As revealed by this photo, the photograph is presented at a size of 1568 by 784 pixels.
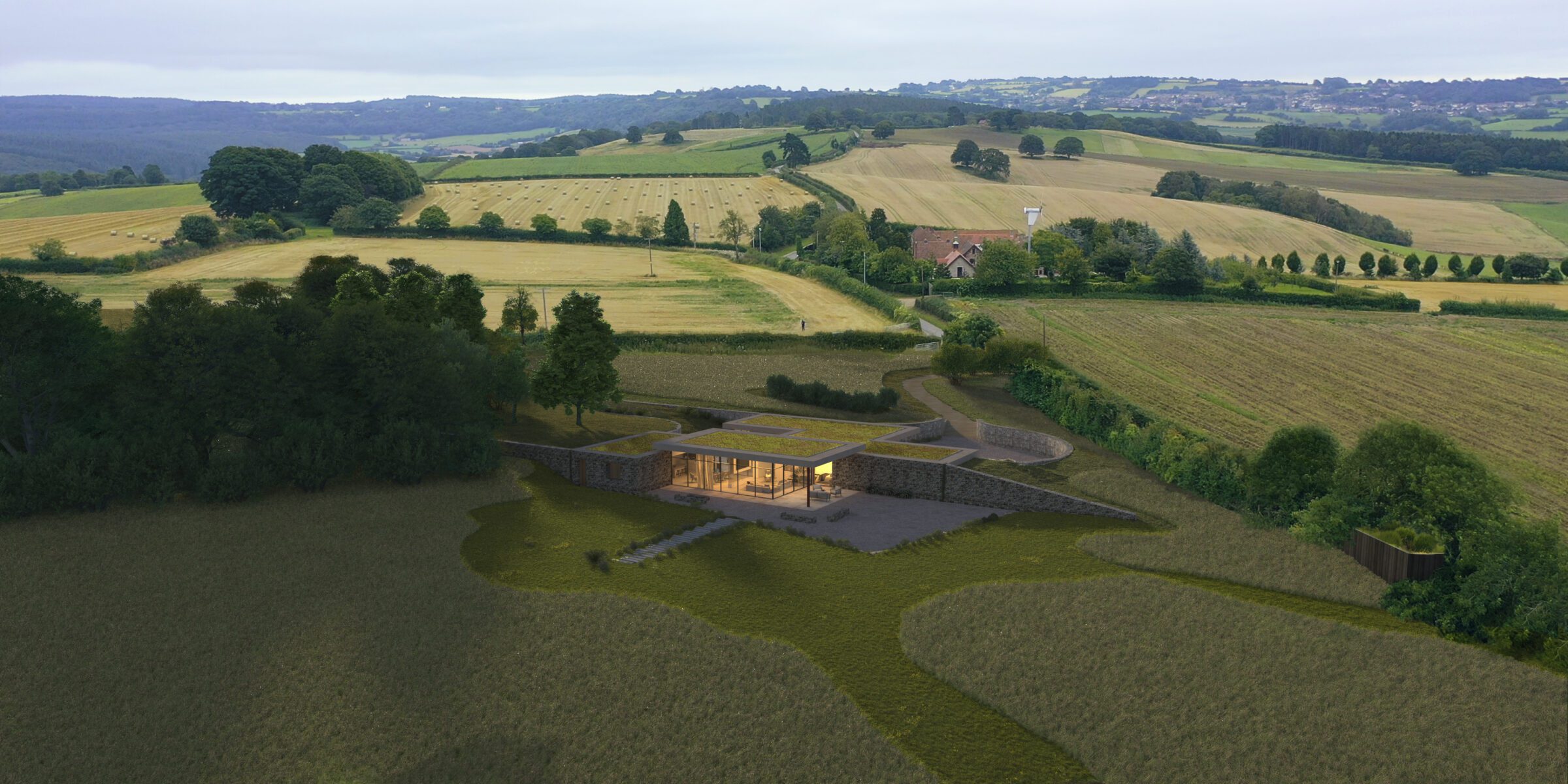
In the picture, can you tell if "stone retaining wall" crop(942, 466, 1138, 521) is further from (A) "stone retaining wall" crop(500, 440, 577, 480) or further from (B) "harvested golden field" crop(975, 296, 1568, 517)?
(A) "stone retaining wall" crop(500, 440, 577, 480)

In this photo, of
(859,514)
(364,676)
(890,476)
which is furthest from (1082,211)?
(364,676)

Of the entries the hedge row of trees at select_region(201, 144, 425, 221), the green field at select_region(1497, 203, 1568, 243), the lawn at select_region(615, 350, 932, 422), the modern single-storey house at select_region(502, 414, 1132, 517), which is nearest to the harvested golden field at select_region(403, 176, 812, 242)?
the hedge row of trees at select_region(201, 144, 425, 221)

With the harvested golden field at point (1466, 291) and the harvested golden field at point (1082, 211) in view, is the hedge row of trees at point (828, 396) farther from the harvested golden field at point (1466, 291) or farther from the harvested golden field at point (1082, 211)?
the harvested golden field at point (1082, 211)

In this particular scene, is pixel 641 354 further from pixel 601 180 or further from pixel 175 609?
pixel 601 180

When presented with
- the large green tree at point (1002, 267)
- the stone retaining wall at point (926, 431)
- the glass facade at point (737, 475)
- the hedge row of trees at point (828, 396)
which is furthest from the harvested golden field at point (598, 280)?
the glass facade at point (737, 475)

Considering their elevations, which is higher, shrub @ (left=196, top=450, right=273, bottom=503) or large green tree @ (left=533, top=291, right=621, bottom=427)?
large green tree @ (left=533, top=291, right=621, bottom=427)

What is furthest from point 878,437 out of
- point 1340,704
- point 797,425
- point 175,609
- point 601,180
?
point 601,180
